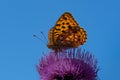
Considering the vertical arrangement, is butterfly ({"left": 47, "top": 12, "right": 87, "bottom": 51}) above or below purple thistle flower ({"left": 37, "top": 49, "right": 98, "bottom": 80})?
above

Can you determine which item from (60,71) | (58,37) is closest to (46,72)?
(60,71)

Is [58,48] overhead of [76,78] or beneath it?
overhead

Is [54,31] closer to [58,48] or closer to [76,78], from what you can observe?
[58,48]

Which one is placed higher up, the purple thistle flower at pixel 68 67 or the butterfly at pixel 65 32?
the butterfly at pixel 65 32
